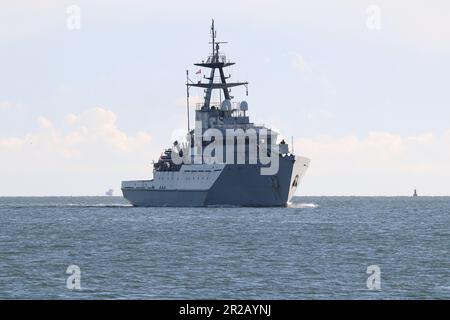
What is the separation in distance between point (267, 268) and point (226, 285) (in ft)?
21.0

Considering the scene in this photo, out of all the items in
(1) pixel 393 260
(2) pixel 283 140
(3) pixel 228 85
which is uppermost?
(3) pixel 228 85

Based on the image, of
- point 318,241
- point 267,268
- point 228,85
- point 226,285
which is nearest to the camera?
point 226,285

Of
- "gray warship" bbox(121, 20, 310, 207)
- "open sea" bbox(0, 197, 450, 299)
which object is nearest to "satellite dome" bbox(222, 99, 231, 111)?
"gray warship" bbox(121, 20, 310, 207)

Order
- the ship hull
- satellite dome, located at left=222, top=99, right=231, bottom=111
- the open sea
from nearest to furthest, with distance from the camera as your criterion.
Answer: the open sea, the ship hull, satellite dome, located at left=222, top=99, right=231, bottom=111

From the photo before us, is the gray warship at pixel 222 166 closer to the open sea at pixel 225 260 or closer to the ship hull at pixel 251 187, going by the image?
the ship hull at pixel 251 187

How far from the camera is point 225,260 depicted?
4556 cm

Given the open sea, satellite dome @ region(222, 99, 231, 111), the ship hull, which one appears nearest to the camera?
the open sea

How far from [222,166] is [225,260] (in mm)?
46896

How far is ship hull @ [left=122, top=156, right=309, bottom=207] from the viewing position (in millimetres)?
92500

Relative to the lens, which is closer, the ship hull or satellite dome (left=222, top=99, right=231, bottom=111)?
the ship hull

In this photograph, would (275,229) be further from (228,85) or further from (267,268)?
(228,85)

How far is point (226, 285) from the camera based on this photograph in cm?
3562

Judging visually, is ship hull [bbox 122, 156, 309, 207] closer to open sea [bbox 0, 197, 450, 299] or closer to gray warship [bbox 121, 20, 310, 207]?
gray warship [bbox 121, 20, 310, 207]
